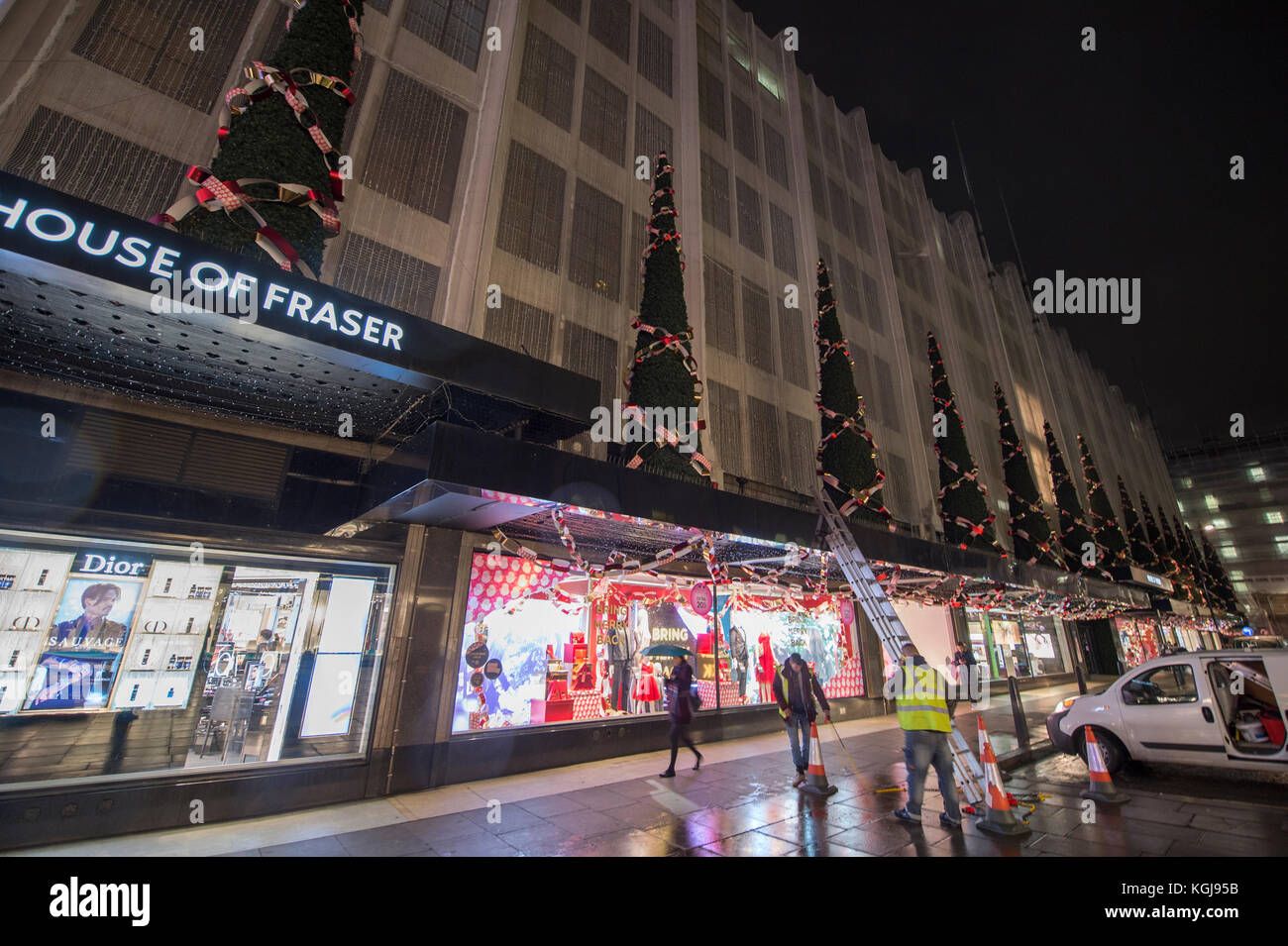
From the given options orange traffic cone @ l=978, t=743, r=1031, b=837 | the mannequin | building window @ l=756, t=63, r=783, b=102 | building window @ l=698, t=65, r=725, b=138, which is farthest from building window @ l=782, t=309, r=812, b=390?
orange traffic cone @ l=978, t=743, r=1031, b=837

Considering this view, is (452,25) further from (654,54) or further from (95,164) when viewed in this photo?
(95,164)

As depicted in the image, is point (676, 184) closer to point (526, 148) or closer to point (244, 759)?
point (526, 148)

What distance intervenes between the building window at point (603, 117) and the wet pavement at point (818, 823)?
49.6 ft

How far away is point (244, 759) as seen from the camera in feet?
22.1

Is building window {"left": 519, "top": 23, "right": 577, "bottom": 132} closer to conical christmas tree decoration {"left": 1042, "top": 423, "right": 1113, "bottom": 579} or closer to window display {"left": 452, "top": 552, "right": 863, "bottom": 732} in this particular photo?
window display {"left": 452, "top": 552, "right": 863, "bottom": 732}

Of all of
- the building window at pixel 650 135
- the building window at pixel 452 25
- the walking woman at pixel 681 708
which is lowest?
the walking woman at pixel 681 708

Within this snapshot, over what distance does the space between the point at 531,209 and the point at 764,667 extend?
12.5 m

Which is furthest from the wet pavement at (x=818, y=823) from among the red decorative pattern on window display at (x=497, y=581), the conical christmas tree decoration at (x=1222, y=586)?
the conical christmas tree decoration at (x=1222, y=586)

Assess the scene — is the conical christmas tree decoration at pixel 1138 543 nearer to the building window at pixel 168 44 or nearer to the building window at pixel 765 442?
the building window at pixel 765 442

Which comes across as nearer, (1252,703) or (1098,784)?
(1098,784)

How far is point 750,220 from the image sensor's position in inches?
719

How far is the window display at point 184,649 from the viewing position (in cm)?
596

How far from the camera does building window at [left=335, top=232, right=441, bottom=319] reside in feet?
29.7

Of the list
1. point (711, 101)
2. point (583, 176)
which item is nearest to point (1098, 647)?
point (711, 101)
